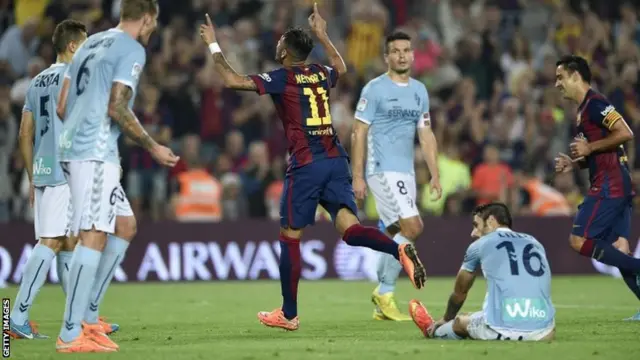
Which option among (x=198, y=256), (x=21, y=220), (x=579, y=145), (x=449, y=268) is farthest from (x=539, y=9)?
(x=579, y=145)

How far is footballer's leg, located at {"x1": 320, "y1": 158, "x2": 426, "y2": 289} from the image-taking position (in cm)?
1097

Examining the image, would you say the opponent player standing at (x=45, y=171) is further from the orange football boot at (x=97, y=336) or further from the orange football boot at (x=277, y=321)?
the orange football boot at (x=277, y=321)

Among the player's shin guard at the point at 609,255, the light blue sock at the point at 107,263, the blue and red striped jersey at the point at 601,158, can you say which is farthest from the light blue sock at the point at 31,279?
the blue and red striped jersey at the point at 601,158

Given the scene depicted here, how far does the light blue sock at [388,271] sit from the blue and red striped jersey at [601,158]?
1.99 m

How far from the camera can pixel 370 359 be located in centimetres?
862

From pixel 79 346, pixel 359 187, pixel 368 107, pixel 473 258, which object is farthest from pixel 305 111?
pixel 79 346

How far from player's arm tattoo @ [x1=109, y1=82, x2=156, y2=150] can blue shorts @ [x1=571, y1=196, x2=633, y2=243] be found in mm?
5064

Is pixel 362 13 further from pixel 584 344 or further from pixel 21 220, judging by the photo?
pixel 584 344

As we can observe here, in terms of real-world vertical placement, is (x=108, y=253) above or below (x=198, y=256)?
above

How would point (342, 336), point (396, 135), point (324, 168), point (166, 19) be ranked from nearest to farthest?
point (342, 336), point (324, 168), point (396, 135), point (166, 19)

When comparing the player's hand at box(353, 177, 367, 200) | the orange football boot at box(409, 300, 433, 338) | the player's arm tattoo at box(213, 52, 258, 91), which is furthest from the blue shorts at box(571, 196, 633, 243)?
the player's arm tattoo at box(213, 52, 258, 91)

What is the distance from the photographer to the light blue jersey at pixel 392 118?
13289 mm

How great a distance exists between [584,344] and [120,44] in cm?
402

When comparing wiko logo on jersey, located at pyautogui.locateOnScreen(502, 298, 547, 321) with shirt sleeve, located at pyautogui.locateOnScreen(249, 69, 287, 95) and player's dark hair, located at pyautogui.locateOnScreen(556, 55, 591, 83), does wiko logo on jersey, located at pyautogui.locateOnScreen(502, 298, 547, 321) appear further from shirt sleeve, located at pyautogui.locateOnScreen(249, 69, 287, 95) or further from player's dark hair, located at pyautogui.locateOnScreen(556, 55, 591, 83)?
player's dark hair, located at pyautogui.locateOnScreen(556, 55, 591, 83)
